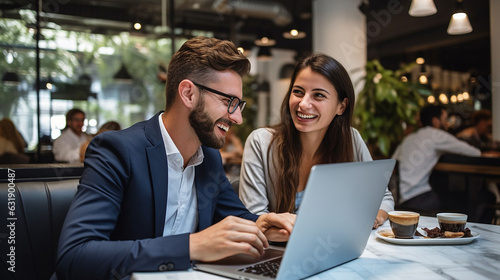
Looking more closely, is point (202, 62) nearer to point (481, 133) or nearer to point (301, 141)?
point (301, 141)

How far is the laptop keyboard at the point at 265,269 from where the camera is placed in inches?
39.9

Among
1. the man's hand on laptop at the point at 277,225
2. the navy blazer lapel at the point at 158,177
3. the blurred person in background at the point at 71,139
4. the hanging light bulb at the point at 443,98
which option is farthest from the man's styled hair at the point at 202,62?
the hanging light bulb at the point at 443,98

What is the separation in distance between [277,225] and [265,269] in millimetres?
263

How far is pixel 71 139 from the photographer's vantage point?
5918 mm

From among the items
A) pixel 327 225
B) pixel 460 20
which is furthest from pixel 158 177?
pixel 460 20

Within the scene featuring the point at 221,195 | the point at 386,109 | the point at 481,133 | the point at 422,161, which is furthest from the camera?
the point at 481,133

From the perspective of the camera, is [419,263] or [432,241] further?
[432,241]

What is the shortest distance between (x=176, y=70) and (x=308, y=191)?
0.82 m

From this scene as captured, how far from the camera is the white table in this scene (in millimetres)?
1030

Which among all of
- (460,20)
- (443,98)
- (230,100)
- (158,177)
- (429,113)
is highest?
(460,20)

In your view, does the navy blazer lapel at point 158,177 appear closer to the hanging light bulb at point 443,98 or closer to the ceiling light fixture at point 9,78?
the ceiling light fixture at point 9,78

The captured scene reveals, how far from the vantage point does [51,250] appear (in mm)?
1620

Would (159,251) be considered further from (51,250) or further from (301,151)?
(301,151)

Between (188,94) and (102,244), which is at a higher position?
(188,94)
